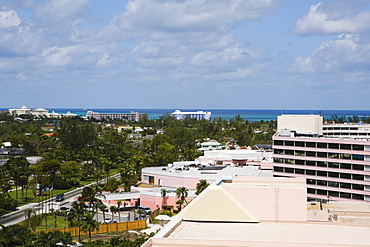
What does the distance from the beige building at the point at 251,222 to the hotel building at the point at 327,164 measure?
29.9 metres

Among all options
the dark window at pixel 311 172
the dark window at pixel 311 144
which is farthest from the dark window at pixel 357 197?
the dark window at pixel 311 144

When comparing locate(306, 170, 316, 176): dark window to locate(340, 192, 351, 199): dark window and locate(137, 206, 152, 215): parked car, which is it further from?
locate(137, 206, 152, 215): parked car

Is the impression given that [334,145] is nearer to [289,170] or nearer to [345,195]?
[345,195]

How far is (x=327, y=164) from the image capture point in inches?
2522

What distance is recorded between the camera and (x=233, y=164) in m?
94.9

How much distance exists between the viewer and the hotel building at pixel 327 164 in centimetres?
6125

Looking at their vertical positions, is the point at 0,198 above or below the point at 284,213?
below

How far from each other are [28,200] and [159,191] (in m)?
23.1

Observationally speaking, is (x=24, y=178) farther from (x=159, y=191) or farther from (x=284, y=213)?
(x=284, y=213)

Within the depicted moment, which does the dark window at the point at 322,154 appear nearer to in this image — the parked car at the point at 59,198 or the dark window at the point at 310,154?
the dark window at the point at 310,154

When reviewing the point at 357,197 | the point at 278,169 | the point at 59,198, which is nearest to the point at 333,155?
the point at 357,197

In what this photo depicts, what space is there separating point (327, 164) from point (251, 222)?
37.3m

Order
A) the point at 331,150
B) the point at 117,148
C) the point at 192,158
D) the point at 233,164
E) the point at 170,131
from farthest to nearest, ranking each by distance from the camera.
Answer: the point at 170,131 < the point at 117,148 < the point at 192,158 < the point at 233,164 < the point at 331,150

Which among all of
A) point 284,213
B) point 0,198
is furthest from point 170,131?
point 284,213
